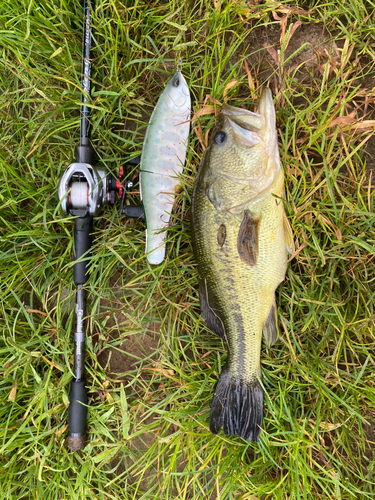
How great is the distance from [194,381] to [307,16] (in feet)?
8.78

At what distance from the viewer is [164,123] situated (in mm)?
2352

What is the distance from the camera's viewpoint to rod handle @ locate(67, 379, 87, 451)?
2434 millimetres

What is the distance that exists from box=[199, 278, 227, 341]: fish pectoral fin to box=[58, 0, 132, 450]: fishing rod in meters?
0.86

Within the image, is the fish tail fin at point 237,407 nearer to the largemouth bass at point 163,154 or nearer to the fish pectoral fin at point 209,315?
the fish pectoral fin at point 209,315

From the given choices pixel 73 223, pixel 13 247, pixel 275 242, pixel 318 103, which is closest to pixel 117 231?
pixel 73 223

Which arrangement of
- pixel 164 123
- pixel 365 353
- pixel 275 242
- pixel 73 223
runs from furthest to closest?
pixel 73 223 < pixel 164 123 < pixel 365 353 < pixel 275 242

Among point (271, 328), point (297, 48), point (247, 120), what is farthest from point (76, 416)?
point (297, 48)

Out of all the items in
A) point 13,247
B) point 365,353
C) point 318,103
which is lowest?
point 365,353

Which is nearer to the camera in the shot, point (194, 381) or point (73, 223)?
point (194, 381)

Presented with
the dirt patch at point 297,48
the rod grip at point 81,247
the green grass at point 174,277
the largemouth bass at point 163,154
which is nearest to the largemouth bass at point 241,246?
the green grass at point 174,277

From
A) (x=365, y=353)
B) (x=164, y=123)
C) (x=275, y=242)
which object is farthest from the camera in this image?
(x=164, y=123)

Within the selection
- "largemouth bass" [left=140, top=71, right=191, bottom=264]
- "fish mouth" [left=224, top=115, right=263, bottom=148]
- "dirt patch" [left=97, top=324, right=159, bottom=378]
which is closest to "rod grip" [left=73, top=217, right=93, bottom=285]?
"largemouth bass" [left=140, top=71, right=191, bottom=264]

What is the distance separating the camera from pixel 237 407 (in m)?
2.16

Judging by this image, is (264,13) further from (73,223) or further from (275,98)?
(73,223)
